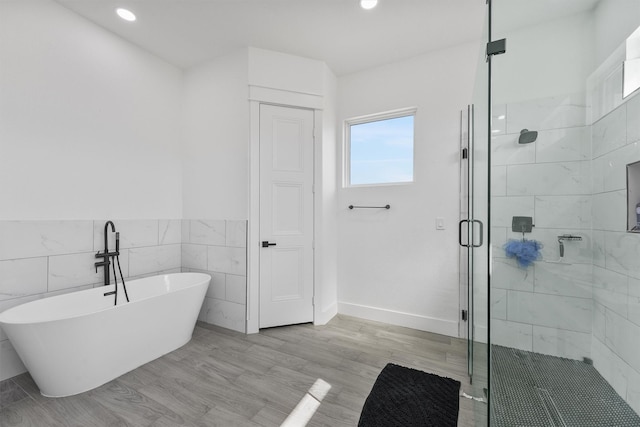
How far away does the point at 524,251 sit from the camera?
5.77 feet

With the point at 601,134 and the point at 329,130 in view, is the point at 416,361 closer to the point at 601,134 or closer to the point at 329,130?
the point at 601,134

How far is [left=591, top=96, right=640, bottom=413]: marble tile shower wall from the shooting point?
1.39 metres

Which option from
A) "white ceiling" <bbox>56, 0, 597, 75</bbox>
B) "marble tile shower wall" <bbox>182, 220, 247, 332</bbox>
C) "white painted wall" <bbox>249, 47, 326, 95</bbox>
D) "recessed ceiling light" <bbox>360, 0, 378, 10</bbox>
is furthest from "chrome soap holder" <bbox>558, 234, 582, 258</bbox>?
"marble tile shower wall" <bbox>182, 220, 247, 332</bbox>

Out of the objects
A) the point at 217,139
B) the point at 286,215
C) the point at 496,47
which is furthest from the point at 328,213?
the point at 496,47

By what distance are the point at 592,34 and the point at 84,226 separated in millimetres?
3951

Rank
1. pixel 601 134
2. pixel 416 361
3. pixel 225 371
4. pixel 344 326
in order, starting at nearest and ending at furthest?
pixel 601 134
pixel 225 371
pixel 416 361
pixel 344 326

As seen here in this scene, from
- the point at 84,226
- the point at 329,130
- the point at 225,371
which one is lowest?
the point at 225,371

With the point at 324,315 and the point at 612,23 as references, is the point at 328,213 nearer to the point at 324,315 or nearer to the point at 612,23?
the point at 324,315

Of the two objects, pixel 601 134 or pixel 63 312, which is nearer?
pixel 601 134

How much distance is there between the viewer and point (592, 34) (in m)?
1.62

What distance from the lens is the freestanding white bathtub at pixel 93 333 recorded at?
5.08ft

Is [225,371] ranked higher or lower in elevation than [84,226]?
lower

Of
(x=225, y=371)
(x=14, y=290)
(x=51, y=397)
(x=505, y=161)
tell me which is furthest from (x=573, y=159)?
(x=14, y=290)

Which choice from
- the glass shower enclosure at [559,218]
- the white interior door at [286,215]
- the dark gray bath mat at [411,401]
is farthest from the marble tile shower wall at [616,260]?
the white interior door at [286,215]
